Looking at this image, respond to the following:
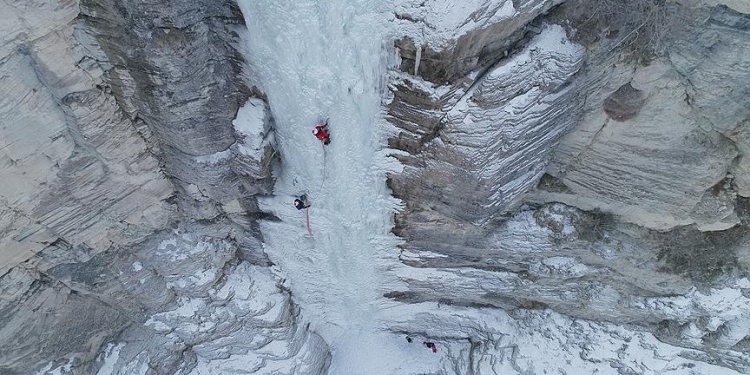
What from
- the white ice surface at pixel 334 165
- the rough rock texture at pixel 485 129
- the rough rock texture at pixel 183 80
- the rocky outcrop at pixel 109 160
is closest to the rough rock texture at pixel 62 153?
the rocky outcrop at pixel 109 160

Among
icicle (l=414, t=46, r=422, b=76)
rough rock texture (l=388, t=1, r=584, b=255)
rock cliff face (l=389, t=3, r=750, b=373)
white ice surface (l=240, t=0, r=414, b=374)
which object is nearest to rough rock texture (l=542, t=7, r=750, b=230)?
rock cliff face (l=389, t=3, r=750, b=373)

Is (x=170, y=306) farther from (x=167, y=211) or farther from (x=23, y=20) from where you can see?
(x=23, y=20)

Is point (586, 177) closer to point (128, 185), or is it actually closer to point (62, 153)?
point (128, 185)

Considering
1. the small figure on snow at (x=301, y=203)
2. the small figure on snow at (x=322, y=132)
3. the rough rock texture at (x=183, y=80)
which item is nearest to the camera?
the rough rock texture at (x=183, y=80)

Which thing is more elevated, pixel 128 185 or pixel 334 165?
pixel 334 165

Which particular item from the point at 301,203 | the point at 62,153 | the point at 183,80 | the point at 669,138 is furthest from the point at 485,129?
the point at 62,153

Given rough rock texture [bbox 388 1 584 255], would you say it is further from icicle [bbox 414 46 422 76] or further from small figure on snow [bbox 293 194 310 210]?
small figure on snow [bbox 293 194 310 210]

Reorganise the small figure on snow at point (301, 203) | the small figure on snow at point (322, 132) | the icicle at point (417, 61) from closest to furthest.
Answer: the icicle at point (417, 61), the small figure on snow at point (322, 132), the small figure on snow at point (301, 203)

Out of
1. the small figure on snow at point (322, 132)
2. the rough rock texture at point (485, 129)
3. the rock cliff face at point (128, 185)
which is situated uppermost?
the rough rock texture at point (485, 129)

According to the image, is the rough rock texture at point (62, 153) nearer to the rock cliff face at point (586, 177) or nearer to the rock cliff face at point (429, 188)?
the rock cliff face at point (429, 188)
